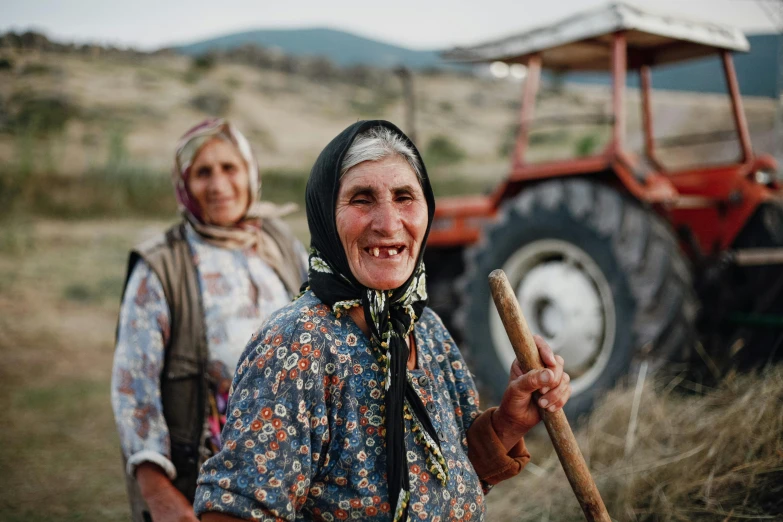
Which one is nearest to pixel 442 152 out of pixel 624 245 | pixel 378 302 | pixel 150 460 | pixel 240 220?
pixel 624 245

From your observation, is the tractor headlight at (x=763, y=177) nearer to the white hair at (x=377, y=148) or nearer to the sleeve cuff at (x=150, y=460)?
the white hair at (x=377, y=148)

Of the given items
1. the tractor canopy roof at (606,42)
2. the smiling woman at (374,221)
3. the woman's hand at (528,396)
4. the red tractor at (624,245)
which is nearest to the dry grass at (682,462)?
the red tractor at (624,245)

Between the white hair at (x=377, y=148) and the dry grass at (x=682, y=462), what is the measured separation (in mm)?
1869

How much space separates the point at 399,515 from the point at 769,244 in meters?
4.00

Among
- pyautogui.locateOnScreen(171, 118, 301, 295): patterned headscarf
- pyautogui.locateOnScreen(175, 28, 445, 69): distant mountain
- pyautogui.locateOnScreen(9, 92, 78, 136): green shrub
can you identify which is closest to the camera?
pyautogui.locateOnScreen(171, 118, 301, 295): patterned headscarf

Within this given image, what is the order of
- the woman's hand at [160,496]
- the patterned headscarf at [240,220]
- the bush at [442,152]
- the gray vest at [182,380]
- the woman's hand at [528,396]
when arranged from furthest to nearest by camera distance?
1. the bush at [442,152]
2. the patterned headscarf at [240,220]
3. the gray vest at [182,380]
4. the woman's hand at [160,496]
5. the woman's hand at [528,396]

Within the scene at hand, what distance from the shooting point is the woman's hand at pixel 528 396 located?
1.56 m

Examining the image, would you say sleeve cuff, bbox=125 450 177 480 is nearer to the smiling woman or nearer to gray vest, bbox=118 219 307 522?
gray vest, bbox=118 219 307 522

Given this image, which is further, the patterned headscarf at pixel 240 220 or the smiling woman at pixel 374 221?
the patterned headscarf at pixel 240 220

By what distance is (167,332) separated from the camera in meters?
2.27

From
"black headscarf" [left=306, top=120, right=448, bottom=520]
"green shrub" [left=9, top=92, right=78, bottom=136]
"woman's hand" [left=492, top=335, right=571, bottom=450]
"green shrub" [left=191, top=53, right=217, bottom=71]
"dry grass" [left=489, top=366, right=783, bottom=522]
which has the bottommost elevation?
"dry grass" [left=489, top=366, right=783, bottom=522]

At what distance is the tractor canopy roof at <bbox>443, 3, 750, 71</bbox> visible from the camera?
4.31m

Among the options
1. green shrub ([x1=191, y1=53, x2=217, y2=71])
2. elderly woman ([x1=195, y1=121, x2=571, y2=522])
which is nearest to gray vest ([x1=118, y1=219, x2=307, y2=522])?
elderly woman ([x1=195, y1=121, x2=571, y2=522])

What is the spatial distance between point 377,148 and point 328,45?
44.4 metres
